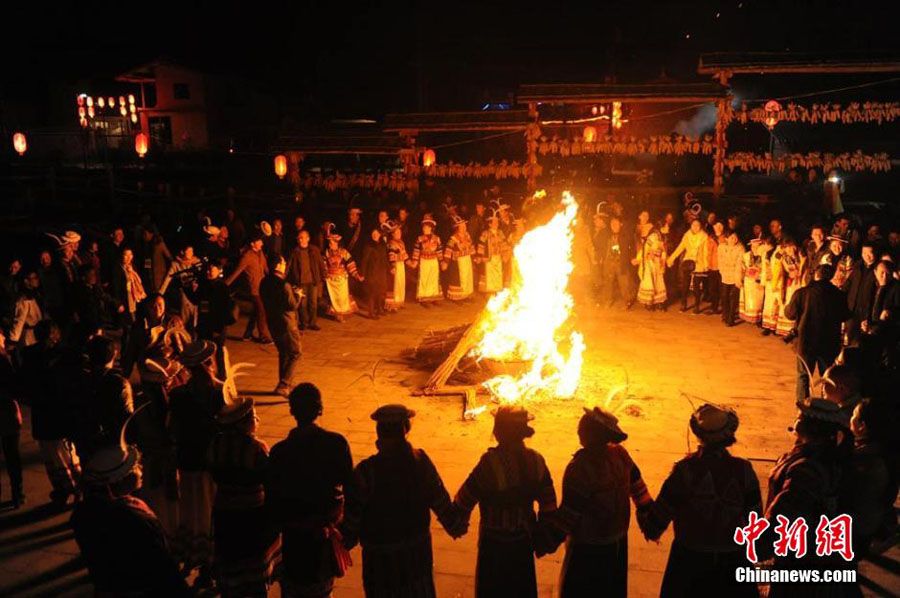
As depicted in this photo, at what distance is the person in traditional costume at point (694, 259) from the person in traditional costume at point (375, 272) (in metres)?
6.25

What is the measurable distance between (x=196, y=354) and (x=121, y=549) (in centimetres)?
224

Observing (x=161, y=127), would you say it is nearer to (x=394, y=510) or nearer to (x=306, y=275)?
(x=306, y=275)

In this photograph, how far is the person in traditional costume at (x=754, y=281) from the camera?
13789mm

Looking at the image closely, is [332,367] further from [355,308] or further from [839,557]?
[839,557]

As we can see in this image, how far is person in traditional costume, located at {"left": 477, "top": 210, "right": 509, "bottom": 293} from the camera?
16.6 metres

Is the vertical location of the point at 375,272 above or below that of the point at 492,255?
below

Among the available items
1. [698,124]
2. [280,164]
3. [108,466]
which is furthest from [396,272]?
[698,124]

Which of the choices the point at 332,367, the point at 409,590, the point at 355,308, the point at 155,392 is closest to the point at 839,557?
the point at 409,590

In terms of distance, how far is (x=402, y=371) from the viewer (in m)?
11.7

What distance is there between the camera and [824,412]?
4.79m

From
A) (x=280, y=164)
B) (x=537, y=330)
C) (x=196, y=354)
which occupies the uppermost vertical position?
(x=280, y=164)

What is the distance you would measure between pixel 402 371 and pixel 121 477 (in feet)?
24.7

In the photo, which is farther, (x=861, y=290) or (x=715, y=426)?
(x=861, y=290)

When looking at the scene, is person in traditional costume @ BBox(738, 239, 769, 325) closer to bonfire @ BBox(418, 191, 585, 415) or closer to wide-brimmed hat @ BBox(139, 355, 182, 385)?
bonfire @ BBox(418, 191, 585, 415)
